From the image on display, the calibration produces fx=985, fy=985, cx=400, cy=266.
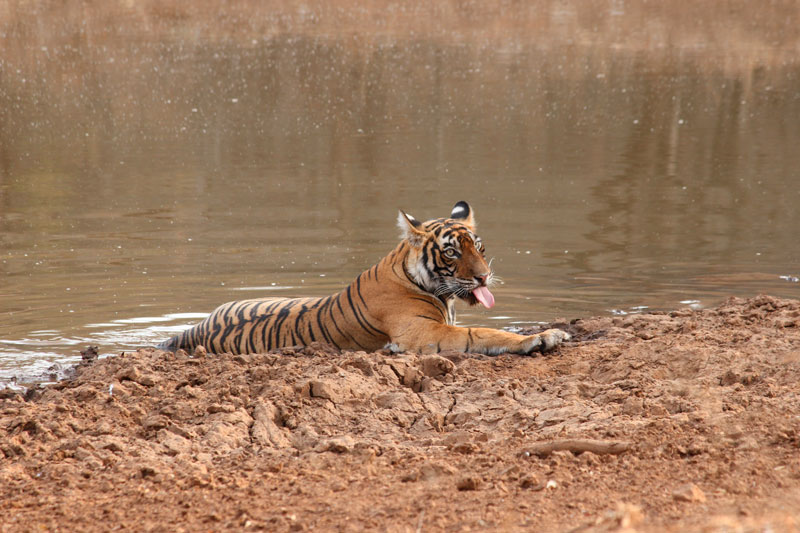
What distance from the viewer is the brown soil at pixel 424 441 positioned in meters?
3.48

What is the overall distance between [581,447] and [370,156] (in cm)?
1342

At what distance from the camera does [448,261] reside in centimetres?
614

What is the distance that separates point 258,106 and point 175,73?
429cm

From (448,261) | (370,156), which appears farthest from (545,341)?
(370,156)

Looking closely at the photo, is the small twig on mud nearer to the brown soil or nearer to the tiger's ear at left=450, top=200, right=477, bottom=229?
the brown soil

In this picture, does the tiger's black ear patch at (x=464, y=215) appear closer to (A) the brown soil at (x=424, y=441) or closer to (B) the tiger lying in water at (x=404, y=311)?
(B) the tiger lying in water at (x=404, y=311)

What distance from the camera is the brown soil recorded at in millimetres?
3478

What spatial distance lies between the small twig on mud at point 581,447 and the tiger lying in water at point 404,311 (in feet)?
6.04

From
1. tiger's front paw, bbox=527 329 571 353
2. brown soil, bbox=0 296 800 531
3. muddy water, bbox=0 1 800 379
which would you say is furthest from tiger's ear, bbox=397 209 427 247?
muddy water, bbox=0 1 800 379

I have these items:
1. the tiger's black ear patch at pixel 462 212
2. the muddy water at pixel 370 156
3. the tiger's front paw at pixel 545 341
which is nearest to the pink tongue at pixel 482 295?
the tiger's front paw at pixel 545 341

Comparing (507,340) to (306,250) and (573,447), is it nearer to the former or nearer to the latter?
(573,447)

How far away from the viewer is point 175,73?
85.2 ft

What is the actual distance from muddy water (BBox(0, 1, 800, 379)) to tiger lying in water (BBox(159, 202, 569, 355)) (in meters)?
1.28

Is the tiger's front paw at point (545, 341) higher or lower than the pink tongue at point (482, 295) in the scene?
lower
